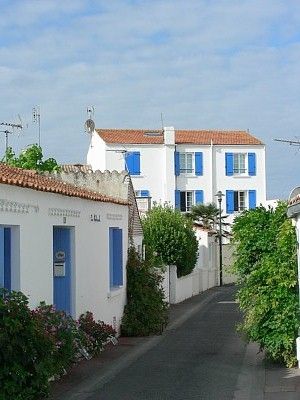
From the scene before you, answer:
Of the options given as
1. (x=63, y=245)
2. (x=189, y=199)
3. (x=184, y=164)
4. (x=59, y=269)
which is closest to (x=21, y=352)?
(x=59, y=269)

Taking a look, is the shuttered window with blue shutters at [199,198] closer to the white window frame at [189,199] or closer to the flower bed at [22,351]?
the white window frame at [189,199]

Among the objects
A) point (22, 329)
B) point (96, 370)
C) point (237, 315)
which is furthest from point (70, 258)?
point (237, 315)

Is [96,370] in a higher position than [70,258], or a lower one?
lower

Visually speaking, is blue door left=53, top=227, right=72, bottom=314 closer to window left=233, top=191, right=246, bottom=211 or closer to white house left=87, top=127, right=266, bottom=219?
white house left=87, top=127, right=266, bottom=219

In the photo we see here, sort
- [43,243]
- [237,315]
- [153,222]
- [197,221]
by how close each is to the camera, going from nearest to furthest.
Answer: [43,243], [237,315], [153,222], [197,221]

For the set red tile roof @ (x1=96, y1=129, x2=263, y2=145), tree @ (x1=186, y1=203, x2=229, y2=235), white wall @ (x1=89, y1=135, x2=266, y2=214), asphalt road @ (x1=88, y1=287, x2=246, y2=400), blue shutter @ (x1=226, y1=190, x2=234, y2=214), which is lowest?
asphalt road @ (x1=88, y1=287, x2=246, y2=400)

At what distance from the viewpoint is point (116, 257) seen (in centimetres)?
2256

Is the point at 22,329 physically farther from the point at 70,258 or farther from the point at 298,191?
the point at 298,191

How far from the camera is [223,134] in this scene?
66562mm

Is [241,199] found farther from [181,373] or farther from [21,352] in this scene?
[21,352]

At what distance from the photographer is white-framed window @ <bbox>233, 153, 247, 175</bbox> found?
64625 mm

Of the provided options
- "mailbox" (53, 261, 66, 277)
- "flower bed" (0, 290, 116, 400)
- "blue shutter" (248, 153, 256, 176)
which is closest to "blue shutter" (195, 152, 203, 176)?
"blue shutter" (248, 153, 256, 176)

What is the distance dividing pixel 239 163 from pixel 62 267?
48.5m

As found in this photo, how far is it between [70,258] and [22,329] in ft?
21.1
